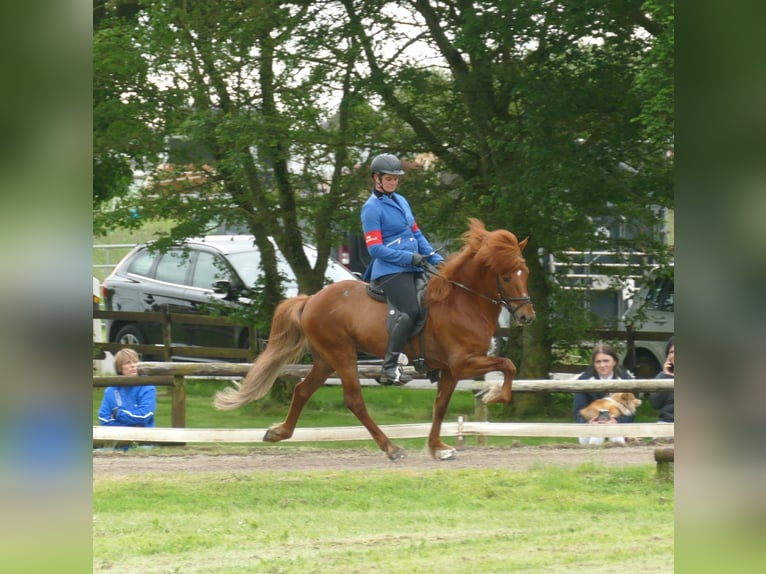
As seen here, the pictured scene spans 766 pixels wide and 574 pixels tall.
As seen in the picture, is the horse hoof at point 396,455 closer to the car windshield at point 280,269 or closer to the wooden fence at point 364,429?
the wooden fence at point 364,429

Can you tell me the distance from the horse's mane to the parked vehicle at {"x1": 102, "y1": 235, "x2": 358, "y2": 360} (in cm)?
491

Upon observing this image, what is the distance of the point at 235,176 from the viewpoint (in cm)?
1211

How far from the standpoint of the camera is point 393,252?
8320mm

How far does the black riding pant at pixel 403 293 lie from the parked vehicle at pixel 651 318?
5097 millimetres

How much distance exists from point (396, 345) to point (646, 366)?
6884 millimetres

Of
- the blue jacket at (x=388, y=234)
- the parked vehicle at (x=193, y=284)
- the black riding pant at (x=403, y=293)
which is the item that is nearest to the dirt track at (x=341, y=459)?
the black riding pant at (x=403, y=293)

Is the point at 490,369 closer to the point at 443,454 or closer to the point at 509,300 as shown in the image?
the point at 509,300

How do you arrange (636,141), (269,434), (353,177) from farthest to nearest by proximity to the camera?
(353,177) < (636,141) < (269,434)

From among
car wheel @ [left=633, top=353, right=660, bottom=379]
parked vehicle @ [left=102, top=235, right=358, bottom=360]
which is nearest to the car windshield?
parked vehicle @ [left=102, top=235, right=358, bottom=360]

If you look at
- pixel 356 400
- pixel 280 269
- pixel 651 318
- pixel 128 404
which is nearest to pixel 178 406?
pixel 128 404

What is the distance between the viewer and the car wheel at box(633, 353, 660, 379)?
46.7 ft
